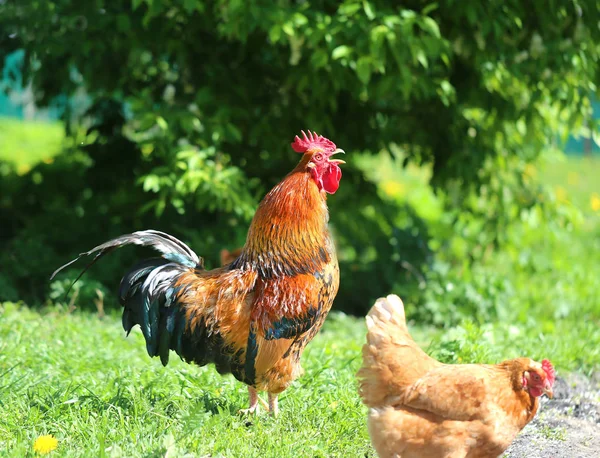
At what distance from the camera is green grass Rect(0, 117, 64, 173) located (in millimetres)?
11703

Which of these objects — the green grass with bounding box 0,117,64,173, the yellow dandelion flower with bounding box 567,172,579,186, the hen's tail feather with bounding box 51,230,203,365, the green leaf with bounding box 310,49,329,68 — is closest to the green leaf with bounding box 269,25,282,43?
the green leaf with bounding box 310,49,329,68

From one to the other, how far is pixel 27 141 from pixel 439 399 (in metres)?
12.1

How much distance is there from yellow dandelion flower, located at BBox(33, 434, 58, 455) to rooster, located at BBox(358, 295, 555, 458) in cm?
135

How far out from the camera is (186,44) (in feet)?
20.6

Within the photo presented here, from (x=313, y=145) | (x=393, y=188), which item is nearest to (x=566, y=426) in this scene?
(x=313, y=145)

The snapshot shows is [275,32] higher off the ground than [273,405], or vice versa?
[275,32]

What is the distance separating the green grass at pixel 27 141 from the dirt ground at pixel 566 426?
7877 mm

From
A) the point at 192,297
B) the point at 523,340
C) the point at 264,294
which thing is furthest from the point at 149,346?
the point at 523,340

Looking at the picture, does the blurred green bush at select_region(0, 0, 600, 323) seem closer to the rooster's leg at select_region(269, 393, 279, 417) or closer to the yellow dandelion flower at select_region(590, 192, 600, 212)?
the rooster's leg at select_region(269, 393, 279, 417)

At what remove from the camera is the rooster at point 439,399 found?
3154 mm

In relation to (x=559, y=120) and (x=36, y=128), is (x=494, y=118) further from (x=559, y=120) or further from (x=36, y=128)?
(x=36, y=128)

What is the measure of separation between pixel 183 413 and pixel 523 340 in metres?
2.91

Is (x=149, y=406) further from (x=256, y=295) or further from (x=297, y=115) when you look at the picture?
(x=297, y=115)

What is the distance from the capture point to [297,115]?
6648 mm
